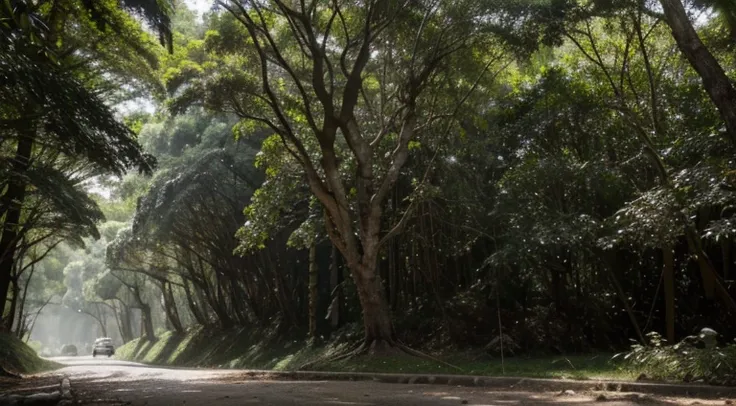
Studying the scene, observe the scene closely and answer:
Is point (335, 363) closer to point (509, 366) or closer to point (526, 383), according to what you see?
point (509, 366)

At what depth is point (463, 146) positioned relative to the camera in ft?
51.2

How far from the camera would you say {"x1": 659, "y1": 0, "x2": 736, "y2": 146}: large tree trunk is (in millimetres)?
7734

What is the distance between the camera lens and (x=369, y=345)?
13.9 m

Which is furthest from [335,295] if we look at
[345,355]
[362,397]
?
[362,397]

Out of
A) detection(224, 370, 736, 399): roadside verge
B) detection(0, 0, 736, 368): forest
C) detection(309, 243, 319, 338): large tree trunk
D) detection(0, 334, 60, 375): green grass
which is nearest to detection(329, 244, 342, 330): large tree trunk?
detection(0, 0, 736, 368): forest

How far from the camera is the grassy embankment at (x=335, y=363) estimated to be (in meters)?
10.9

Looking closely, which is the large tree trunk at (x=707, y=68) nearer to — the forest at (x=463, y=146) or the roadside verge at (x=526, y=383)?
the forest at (x=463, y=146)

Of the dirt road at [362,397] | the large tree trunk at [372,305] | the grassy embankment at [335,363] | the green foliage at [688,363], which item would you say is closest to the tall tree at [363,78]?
the large tree trunk at [372,305]

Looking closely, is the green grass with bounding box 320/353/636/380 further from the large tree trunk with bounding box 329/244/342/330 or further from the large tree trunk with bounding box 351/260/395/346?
the large tree trunk with bounding box 329/244/342/330

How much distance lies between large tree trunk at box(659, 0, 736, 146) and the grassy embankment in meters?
3.96

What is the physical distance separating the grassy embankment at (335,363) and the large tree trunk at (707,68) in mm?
3959

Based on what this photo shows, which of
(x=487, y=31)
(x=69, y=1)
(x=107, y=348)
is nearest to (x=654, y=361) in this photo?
(x=487, y=31)

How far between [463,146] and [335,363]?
6025 millimetres

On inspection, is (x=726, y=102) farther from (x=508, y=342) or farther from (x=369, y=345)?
(x=369, y=345)
